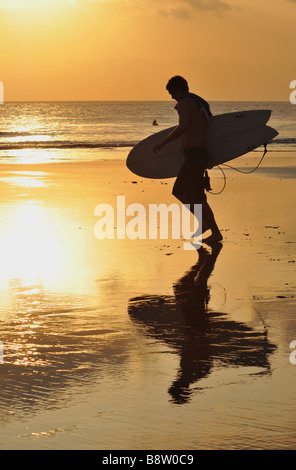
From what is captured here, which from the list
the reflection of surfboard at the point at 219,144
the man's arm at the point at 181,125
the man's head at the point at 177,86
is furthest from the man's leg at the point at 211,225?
the reflection of surfboard at the point at 219,144

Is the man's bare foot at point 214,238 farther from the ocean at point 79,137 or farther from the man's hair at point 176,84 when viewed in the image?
the ocean at point 79,137

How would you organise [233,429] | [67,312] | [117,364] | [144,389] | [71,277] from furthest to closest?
[71,277] < [67,312] < [117,364] < [144,389] < [233,429]

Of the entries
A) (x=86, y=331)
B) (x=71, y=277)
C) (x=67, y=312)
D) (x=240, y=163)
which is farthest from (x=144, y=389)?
(x=240, y=163)

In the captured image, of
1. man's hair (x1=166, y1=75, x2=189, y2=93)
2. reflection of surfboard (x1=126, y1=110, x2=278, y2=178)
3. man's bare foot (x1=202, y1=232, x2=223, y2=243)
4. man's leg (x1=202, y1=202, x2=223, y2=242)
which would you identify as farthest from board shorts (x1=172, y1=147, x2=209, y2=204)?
reflection of surfboard (x1=126, y1=110, x2=278, y2=178)

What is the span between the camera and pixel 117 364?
17.6 feet

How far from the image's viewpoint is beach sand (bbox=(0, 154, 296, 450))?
4.28 metres

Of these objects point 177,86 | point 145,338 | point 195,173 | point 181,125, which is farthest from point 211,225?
point 145,338

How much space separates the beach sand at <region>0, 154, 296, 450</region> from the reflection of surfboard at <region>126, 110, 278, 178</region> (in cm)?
95

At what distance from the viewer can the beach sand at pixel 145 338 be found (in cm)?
428

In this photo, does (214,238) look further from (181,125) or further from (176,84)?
(176,84)

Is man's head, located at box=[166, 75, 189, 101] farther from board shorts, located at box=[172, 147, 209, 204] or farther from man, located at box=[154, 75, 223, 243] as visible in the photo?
board shorts, located at box=[172, 147, 209, 204]

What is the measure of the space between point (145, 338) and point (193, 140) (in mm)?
4406

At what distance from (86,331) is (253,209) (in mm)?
7464
